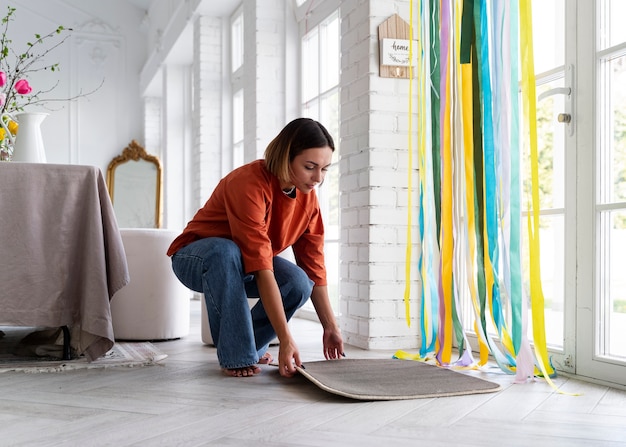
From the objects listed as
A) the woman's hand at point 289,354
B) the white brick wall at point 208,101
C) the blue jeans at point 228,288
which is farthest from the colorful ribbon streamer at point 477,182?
the white brick wall at point 208,101

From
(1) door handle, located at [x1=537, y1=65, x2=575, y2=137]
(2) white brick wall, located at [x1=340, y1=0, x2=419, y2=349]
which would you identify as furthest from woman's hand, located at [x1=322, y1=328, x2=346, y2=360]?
(1) door handle, located at [x1=537, y1=65, x2=575, y2=137]

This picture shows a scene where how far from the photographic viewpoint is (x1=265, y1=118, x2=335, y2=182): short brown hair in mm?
2129

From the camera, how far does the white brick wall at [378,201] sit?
292 centimetres

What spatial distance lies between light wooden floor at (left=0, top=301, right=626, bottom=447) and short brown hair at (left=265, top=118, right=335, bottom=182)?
0.65 meters

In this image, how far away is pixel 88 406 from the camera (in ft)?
5.99

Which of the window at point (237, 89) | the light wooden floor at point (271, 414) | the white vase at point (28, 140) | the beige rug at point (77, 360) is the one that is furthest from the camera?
the window at point (237, 89)

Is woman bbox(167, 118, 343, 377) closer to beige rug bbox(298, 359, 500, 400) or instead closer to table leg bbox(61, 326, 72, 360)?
beige rug bbox(298, 359, 500, 400)

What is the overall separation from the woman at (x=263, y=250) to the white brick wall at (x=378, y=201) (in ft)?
1.79

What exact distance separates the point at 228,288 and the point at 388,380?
22.2 inches

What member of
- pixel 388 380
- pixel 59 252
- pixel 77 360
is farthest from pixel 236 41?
pixel 388 380

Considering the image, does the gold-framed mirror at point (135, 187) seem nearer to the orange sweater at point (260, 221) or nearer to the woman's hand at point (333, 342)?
the orange sweater at point (260, 221)

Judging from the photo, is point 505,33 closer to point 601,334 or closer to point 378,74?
point 378,74

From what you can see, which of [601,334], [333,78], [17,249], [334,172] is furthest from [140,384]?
[333,78]

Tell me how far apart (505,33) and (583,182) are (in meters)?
0.53
